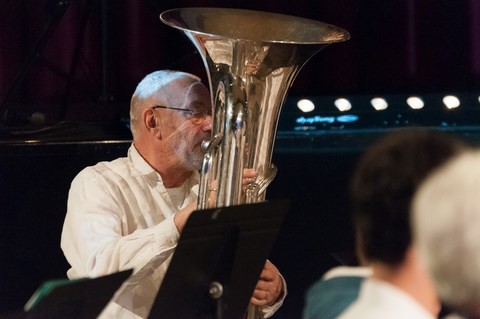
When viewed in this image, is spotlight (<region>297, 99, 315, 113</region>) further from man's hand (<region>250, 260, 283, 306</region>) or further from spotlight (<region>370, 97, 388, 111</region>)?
man's hand (<region>250, 260, 283, 306</region>)

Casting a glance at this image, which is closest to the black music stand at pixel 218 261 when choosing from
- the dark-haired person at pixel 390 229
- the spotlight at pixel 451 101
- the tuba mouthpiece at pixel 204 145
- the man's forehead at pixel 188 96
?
the tuba mouthpiece at pixel 204 145

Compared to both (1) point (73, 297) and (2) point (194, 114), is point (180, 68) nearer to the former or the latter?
(2) point (194, 114)

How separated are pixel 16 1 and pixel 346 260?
2.15m

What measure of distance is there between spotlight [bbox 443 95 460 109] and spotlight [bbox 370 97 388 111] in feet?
0.72

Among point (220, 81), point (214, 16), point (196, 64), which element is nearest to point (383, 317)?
point (220, 81)

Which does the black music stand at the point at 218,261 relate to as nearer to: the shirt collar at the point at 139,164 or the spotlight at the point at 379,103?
the shirt collar at the point at 139,164

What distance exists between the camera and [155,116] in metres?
2.63

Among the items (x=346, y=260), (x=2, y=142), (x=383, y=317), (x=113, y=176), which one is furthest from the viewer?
(x=2, y=142)

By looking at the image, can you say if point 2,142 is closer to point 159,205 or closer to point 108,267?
point 159,205

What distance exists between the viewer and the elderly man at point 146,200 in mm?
2242

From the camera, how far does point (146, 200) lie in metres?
2.54

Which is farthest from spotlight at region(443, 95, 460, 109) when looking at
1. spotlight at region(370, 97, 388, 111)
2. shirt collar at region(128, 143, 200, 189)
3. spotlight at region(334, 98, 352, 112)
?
shirt collar at region(128, 143, 200, 189)

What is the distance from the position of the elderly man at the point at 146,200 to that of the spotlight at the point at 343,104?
2.61 ft

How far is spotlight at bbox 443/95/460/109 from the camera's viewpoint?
10.6ft
